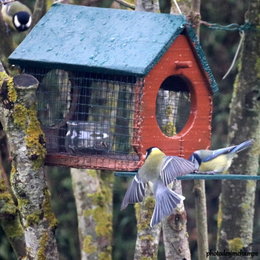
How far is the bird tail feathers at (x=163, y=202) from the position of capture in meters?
3.32

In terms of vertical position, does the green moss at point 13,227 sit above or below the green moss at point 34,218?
below

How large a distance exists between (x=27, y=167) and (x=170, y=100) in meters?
1.07

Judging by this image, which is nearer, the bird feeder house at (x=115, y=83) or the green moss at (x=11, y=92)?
the green moss at (x=11, y=92)

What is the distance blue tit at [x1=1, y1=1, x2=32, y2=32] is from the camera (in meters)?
7.57

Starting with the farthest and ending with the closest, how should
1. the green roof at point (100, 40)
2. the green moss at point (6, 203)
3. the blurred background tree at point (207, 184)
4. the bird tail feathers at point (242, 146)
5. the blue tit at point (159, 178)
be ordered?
the blurred background tree at point (207, 184)
the green moss at point (6, 203)
the bird tail feathers at point (242, 146)
the green roof at point (100, 40)
the blue tit at point (159, 178)

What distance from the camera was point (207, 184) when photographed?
7656mm

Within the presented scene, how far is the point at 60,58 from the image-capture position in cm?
361

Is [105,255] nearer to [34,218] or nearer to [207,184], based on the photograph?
[34,218]

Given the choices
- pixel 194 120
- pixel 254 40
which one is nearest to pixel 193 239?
pixel 254 40

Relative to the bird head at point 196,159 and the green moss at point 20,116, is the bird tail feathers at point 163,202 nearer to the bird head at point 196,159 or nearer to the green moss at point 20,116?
the bird head at point 196,159

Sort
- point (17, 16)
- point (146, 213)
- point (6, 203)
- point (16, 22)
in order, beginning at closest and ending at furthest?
1. point (6, 203)
2. point (146, 213)
3. point (16, 22)
4. point (17, 16)

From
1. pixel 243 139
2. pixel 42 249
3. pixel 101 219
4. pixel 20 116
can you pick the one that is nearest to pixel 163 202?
pixel 42 249

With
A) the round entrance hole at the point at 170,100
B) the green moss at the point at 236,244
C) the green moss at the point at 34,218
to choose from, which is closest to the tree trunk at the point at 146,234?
the round entrance hole at the point at 170,100

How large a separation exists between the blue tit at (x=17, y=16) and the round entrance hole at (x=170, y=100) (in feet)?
11.2
